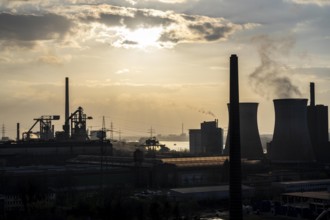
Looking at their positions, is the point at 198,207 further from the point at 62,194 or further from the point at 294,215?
the point at 62,194

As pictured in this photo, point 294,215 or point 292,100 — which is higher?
point 292,100

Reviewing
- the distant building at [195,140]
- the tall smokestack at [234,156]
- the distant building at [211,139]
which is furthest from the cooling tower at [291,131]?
the distant building at [195,140]

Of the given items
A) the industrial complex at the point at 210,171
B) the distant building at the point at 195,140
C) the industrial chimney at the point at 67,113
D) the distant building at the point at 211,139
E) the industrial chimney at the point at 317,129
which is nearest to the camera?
the industrial complex at the point at 210,171

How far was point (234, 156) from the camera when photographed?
24438 mm

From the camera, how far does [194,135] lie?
9062 centimetres

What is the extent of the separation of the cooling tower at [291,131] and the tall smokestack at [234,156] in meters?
20.4

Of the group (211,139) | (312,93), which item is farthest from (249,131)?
(211,139)

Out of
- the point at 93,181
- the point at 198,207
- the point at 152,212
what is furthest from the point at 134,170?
the point at 152,212

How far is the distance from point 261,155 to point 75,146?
742 inches

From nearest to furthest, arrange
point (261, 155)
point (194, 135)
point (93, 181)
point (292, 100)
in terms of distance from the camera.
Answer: point (93, 181)
point (292, 100)
point (261, 155)
point (194, 135)

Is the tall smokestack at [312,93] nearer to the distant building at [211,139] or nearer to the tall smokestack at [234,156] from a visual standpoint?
the distant building at [211,139]

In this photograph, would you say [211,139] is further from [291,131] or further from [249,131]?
[291,131]

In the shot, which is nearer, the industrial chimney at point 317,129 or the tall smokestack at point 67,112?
the industrial chimney at point 317,129

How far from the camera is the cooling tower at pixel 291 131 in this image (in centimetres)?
4562
